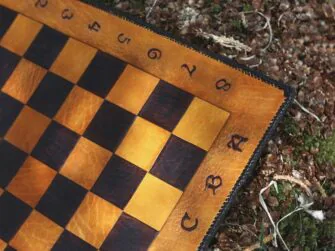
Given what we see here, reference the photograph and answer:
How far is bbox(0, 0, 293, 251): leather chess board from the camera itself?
139cm

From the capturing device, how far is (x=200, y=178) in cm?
141

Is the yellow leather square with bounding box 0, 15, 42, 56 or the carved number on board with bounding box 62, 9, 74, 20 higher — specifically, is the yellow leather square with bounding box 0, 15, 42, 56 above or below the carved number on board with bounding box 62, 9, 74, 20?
below

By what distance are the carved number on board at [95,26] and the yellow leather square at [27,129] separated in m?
0.36

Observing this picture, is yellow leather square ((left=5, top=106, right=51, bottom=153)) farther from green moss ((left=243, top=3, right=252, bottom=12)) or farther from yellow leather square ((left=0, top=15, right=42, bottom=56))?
green moss ((left=243, top=3, right=252, bottom=12))

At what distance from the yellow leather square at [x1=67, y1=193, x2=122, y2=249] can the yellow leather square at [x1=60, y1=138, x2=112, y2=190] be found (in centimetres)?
6

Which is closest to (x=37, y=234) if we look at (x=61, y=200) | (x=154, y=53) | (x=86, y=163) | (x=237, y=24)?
(x=61, y=200)

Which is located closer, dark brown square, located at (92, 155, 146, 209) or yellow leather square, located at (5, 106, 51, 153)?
dark brown square, located at (92, 155, 146, 209)

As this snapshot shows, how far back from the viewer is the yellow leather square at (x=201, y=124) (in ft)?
4.73

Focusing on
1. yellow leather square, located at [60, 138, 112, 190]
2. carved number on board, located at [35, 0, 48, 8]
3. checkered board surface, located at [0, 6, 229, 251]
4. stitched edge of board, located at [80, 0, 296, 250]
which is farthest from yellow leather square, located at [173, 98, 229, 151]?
carved number on board, located at [35, 0, 48, 8]

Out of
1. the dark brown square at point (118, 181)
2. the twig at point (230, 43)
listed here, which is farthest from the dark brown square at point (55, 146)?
the twig at point (230, 43)

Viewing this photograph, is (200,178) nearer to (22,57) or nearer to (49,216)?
(49,216)

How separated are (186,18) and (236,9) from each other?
0.19 metres

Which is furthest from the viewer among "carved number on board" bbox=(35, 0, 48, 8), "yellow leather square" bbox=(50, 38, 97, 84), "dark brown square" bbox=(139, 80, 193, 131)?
"carved number on board" bbox=(35, 0, 48, 8)

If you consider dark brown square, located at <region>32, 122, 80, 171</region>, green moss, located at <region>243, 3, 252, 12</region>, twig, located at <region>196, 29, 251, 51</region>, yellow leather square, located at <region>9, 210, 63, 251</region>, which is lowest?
yellow leather square, located at <region>9, 210, 63, 251</region>
